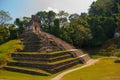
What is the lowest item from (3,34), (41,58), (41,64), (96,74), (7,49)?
(96,74)

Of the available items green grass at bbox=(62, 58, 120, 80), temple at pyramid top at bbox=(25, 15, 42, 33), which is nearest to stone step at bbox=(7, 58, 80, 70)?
green grass at bbox=(62, 58, 120, 80)

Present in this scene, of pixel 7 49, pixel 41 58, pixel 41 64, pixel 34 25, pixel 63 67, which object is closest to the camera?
pixel 41 64

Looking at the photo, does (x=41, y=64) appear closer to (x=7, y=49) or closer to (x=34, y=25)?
(x=7, y=49)

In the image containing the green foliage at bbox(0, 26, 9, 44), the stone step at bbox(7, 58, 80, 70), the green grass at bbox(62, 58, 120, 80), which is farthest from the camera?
the green foliage at bbox(0, 26, 9, 44)

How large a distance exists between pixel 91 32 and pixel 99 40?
297cm

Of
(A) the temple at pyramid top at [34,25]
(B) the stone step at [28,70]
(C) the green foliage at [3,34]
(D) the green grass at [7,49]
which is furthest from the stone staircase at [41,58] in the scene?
(C) the green foliage at [3,34]

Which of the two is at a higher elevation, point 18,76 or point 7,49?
point 7,49

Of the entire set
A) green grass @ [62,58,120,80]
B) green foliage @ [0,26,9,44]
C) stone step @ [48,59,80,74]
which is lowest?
green grass @ [62,58,120,80]

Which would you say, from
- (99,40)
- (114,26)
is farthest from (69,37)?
(114,26)

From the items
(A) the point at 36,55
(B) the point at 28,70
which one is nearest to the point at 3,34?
(A) the point at 36,55

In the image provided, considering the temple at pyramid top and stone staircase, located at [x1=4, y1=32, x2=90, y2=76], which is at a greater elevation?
the temple at pyramid top

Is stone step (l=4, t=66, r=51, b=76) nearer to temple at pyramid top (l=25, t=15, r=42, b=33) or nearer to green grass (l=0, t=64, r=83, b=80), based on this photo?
green grass (l=0, t=64, r=83, b=80)

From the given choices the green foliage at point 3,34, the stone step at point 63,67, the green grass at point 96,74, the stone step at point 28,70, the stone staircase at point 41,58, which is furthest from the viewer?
the green foliage at point 3,34

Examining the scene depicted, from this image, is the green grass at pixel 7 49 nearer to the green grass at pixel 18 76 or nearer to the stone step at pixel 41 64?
the stone step at pixel 41 64
